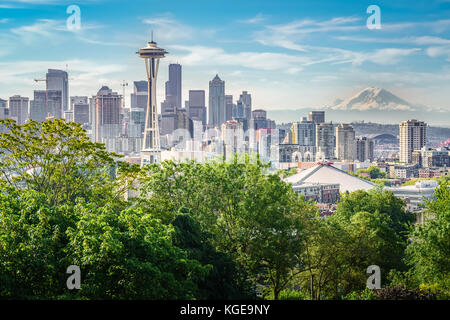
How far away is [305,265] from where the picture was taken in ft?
35.1

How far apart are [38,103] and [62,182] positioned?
5185 centimetres

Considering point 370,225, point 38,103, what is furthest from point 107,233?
point 38,103

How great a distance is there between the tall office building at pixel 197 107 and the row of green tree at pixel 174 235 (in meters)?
79.5

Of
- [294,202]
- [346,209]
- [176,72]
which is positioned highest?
[176,72]

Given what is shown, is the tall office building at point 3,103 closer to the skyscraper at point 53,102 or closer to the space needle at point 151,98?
the skyscraper at point 53,102

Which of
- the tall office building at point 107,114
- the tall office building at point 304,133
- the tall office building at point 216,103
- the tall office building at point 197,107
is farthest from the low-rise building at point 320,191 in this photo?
the tall office building at point 107,114

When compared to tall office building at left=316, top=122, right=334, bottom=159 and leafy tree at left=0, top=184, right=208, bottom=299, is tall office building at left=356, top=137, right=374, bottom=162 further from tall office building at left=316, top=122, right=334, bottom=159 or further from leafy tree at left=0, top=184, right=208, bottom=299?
leafy tree at left=0, top=184, right=208, bottom=299

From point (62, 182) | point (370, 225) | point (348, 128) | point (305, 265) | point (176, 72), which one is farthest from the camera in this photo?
point (348, 128)

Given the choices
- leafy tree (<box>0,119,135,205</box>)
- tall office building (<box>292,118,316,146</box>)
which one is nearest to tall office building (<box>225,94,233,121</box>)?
tall office building (<box>292,118,316,146</box>)

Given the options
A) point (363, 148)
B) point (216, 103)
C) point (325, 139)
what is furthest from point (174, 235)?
point (363, 148)

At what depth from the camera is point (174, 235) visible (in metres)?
8.12

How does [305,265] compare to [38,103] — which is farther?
[38,103]

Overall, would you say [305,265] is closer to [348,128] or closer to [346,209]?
[346,209]

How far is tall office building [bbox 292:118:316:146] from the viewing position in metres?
94.9
